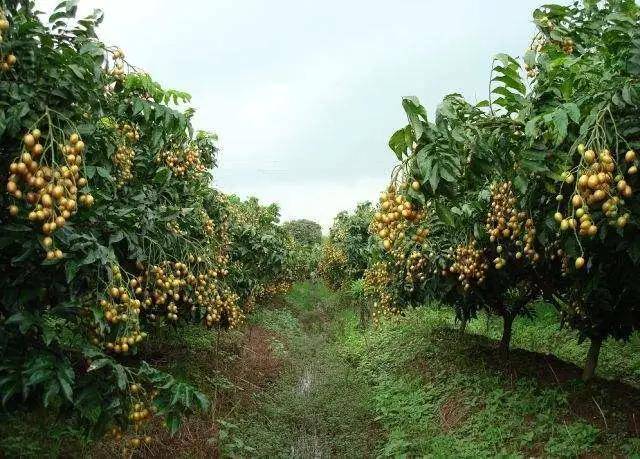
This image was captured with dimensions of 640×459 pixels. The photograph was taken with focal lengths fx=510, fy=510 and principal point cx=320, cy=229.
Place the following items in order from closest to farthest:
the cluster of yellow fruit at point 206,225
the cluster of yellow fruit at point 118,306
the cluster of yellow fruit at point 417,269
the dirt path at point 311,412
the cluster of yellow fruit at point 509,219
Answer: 1. the cluster of yellow fruit at point 118,306
2. the cluster of yellow fruit at point 509,219
3. the cluster of yellow fruit at point 206,225
4. the dirt path at point 311,412
5. the cluster of yellow fruit at point 417,269

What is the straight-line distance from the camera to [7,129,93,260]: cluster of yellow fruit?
6.75 ft

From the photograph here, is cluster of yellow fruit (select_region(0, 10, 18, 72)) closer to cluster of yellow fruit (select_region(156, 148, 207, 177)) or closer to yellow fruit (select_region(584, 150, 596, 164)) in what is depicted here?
yellow fruit (select_region(584, 150, 596, 164))

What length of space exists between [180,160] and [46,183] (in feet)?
10.2

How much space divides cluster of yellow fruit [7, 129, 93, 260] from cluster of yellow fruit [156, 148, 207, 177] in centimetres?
280

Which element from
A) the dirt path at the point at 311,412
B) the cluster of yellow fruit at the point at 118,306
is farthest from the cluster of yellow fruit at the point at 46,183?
the dirt path at the point at 311,412

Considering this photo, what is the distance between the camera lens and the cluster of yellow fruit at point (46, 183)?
2.06 meters

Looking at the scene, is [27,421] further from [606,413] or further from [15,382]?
[606,413]

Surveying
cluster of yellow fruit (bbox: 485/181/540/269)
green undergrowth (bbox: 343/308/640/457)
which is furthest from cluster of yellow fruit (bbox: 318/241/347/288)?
cluster of yellow fruit (bbox: 485/181/540/269)

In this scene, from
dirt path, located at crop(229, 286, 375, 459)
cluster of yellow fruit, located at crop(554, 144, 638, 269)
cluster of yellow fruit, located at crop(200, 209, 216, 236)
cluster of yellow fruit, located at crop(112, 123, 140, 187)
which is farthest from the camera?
dirt path, located at crop(229, 286, 375, 459)

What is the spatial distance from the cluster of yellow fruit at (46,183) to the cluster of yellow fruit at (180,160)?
2801 mm

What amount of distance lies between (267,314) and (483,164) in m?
12.0

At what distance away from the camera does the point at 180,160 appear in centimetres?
518

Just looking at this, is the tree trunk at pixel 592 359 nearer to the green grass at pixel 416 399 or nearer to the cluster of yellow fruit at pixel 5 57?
the green grass at pixel 416 399

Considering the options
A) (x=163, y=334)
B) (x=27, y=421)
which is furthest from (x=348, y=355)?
(x=27, y=421)
